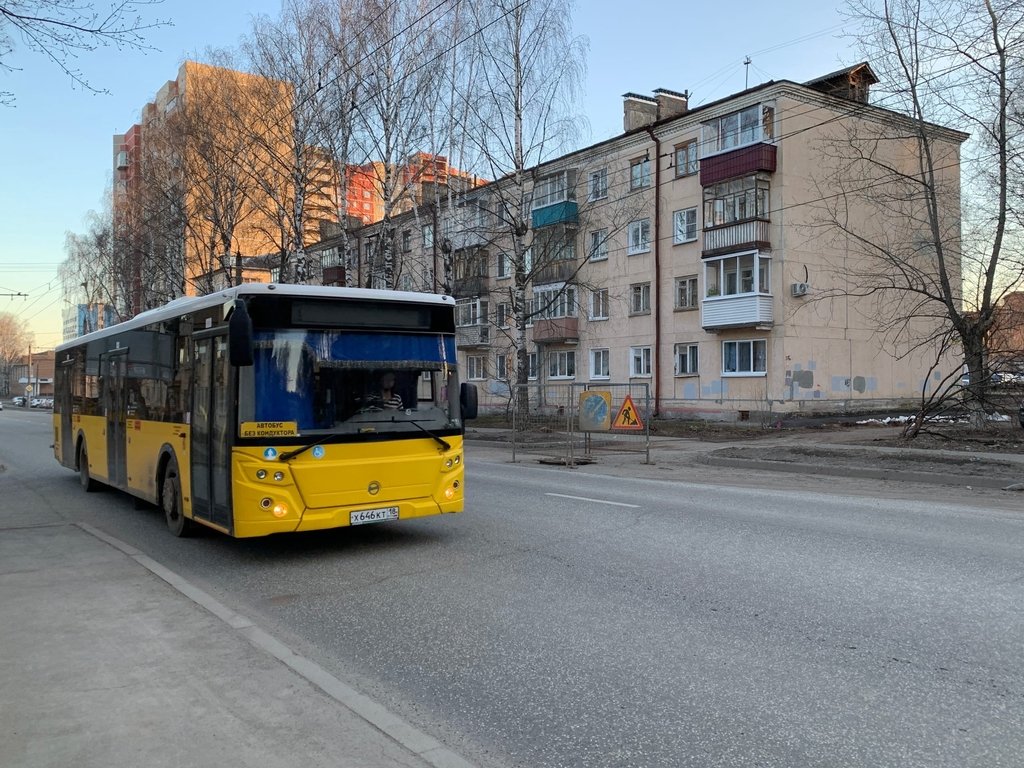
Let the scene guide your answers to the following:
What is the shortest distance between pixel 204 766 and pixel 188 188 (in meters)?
35.8

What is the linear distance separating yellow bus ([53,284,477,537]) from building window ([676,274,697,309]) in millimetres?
25598

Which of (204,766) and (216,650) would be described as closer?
(204,766)

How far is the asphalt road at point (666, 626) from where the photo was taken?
3.75 meters

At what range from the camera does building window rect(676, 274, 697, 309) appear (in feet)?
108

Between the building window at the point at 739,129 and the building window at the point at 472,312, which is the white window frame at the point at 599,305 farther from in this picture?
the building window at the point at 739,129

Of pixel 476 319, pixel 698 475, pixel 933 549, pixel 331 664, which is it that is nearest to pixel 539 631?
pixel 331 664

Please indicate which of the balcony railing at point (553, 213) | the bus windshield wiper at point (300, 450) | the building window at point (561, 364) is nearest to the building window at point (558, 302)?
the building window at point (561, 364)

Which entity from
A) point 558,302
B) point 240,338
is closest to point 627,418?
point 240,338

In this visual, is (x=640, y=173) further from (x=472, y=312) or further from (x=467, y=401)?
(x=467, y=401)

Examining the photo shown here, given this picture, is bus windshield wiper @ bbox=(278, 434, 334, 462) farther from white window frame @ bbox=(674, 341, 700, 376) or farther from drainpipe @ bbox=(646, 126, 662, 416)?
drainpipe @ bbox=(646, 126, 662, 416)

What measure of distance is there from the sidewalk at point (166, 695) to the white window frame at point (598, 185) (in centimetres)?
3214

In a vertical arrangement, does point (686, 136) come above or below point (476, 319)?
above

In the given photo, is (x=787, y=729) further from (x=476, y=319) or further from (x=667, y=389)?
(x=476, y=319)

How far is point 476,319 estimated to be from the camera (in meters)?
44.5
